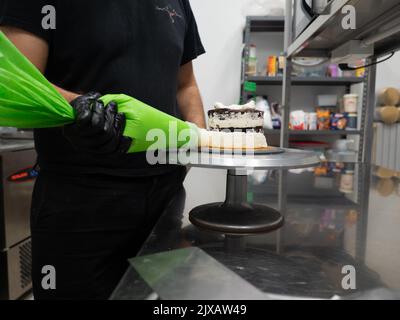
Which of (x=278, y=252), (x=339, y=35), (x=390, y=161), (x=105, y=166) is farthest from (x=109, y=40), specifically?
(x=390, y=161)

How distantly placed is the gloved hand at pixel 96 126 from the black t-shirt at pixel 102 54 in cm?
31

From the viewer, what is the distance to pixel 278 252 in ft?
1.58

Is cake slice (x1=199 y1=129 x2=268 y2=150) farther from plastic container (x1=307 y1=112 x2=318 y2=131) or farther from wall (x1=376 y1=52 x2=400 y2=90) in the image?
wall (x1=376 y1=52 x2=400 y2=90)

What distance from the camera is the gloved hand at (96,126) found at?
40cm

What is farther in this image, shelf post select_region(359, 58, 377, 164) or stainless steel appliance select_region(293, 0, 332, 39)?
shelf post select_region(359, 58, 377, 164)

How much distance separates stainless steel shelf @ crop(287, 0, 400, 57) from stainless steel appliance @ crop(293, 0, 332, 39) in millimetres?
19

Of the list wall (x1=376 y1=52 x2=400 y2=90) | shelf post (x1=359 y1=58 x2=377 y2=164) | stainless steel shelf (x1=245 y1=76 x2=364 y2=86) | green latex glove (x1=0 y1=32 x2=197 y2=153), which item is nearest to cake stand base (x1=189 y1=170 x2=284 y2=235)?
green latex glove (x1=0 y1=32 x2=197 y2=153)

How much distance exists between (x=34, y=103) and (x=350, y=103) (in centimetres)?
226

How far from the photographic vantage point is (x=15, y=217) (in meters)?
1.46

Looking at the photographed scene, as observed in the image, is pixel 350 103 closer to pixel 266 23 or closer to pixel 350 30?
pixel 266 23

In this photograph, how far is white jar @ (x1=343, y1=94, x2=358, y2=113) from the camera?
2209 mm

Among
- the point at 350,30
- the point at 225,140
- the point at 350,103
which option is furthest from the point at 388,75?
the point at 225,140

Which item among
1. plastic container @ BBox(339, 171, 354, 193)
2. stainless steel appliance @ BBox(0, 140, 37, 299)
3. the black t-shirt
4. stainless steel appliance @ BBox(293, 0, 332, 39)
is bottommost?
stainless steel appliance @ BBox(0, 140, 37, 299)

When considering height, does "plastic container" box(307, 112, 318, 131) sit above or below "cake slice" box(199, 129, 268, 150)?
above
